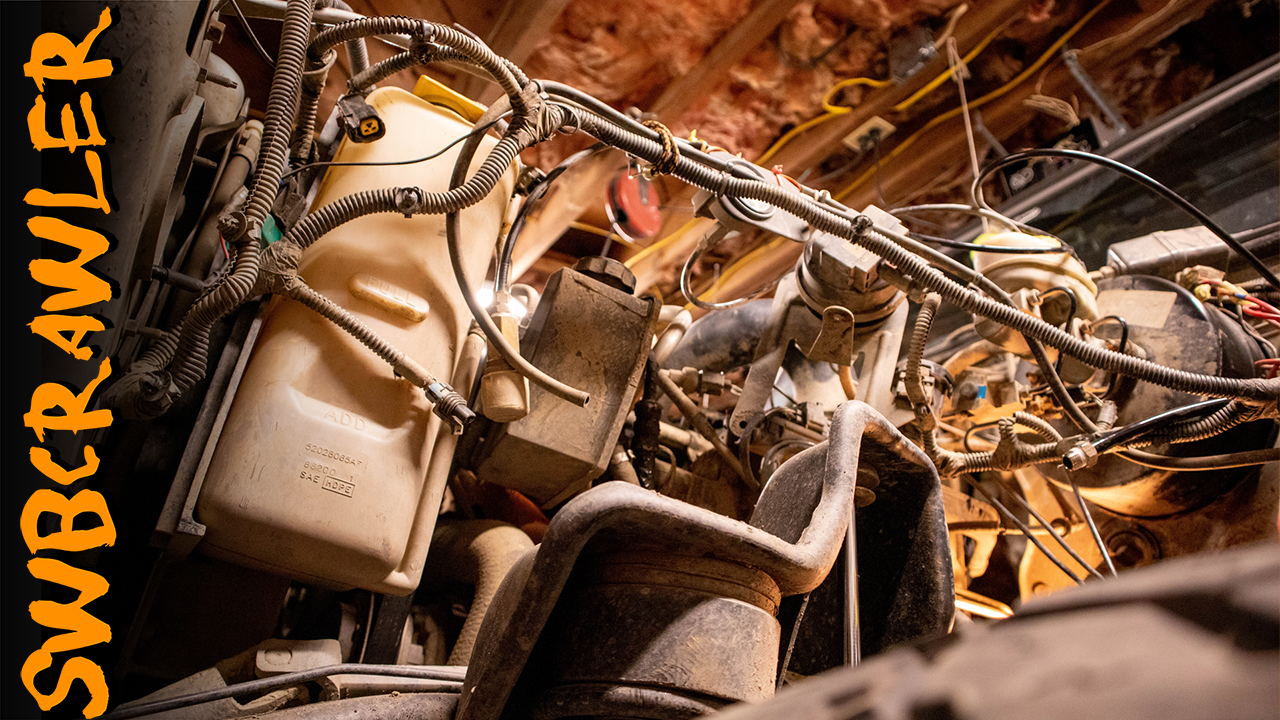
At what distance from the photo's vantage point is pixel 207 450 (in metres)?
1.01

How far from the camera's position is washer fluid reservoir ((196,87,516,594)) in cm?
99

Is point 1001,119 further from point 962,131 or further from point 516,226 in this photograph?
point 516,226

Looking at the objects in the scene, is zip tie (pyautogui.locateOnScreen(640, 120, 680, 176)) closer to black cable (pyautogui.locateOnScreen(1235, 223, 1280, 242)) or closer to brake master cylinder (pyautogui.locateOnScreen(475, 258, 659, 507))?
brake master cylinder (pyautogui.locateOnScreen(475, 258, 659, 507))

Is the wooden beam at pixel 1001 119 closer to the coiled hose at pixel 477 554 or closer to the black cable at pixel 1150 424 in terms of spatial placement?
the black cable at pixel 1150 424

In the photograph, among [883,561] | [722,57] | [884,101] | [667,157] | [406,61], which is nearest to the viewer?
[883,561]

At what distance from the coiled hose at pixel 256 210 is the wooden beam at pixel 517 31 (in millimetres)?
1096

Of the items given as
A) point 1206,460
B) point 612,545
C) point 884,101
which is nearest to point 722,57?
point 884,101

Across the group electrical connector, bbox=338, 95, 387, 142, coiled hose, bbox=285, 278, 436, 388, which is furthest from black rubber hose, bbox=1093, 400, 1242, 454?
electrical connector, bbox=338, 95, 387, 142

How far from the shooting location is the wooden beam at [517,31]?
2027 millimetres

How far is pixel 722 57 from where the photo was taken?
2.47m

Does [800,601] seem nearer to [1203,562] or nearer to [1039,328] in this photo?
[1203,562]

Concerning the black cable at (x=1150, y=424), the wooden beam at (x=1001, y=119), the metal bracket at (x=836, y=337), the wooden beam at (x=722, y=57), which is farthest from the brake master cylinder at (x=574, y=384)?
the wooden beam at (x=1001, y=119)

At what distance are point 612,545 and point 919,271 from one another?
39.6 inches

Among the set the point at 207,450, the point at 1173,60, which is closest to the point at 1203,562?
the point at 207,450
